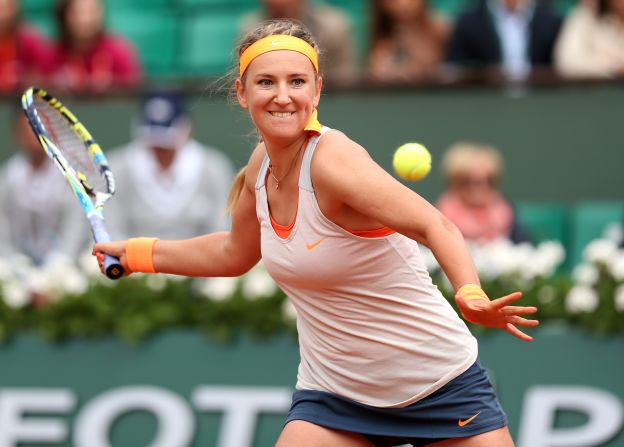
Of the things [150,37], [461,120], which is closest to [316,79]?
[461,120]

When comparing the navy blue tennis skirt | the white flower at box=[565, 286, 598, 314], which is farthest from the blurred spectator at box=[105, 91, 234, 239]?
the navy blue tennis skirt

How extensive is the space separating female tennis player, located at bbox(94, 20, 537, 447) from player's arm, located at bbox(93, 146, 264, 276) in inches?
0.4

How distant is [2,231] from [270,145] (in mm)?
3930

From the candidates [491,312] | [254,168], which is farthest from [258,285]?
[491,312]

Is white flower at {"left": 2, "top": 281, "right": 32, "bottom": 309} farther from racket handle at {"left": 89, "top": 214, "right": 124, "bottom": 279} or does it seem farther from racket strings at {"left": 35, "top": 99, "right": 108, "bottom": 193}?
racket handle at {"left": 89, "top": 214, "right": 124, "bottom": 279}

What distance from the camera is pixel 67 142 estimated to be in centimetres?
453

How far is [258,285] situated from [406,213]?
2598 millimetres

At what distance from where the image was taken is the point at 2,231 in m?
7.04

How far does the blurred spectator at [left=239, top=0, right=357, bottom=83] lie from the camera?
7.31 meters

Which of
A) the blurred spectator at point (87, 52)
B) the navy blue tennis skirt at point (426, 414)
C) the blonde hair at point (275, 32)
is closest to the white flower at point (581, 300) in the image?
the navy blue tennis skirt at point (426, 414)

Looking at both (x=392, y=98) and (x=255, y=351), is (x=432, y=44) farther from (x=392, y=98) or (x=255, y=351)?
(x=255, y=351)

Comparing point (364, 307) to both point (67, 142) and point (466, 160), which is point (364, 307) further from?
point (466, 160)

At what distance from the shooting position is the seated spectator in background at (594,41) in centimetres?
706

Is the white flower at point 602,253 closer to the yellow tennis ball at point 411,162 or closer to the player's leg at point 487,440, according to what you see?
the player's leg at point 487,440
